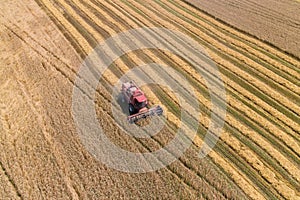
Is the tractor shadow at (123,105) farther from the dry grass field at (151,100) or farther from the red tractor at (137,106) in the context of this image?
the dry grass field at (151,100)

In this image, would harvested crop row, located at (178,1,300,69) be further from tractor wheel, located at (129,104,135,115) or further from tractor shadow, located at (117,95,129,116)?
tractor wheel, located at (129,104,135,115)

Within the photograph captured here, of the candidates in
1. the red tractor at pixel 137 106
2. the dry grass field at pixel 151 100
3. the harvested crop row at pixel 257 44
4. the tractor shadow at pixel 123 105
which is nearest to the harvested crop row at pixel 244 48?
the dry grass field at pixel 151 100

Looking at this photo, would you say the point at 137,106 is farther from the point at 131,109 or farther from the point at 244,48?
the point at 244,48

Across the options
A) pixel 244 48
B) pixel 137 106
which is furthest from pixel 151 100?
pixel 244 48

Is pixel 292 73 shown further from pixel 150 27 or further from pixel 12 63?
pixel 12 63

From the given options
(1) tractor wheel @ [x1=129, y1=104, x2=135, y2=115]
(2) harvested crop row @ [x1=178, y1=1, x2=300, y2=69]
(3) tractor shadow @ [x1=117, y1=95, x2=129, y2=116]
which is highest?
(1) tractor wheel @ [x1=129, y1=104, x2=135, y2=115]

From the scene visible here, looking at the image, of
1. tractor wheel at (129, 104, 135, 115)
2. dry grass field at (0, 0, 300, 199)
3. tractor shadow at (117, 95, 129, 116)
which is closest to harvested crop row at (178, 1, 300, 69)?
dry grass field at (0, 0, 300, 199)
